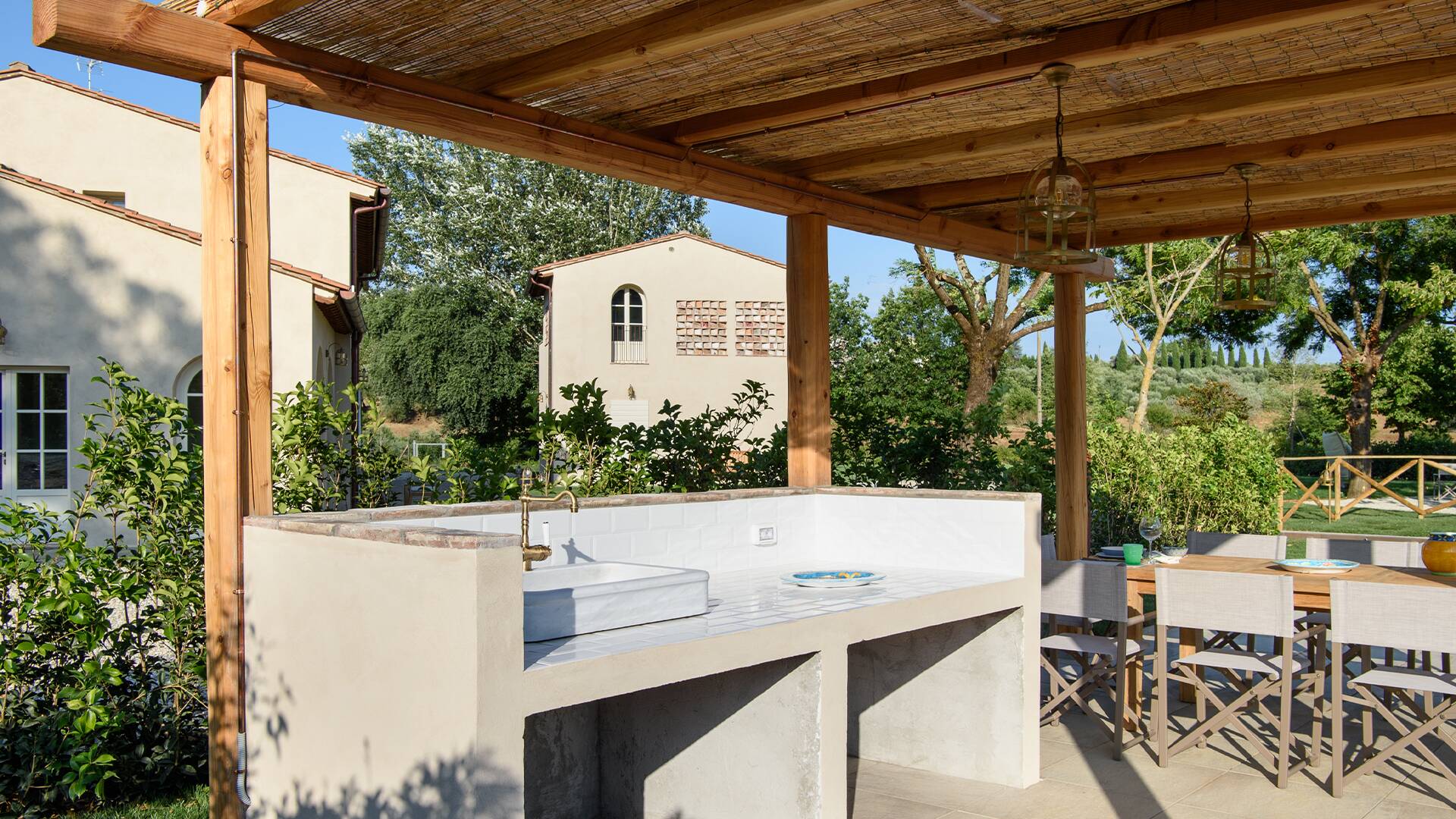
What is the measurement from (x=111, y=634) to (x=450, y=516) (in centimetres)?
142

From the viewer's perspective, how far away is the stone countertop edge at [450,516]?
262cm

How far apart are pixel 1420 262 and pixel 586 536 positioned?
19878mm

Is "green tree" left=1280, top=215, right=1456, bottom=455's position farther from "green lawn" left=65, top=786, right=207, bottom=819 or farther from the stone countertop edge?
"green lawn" left=65, top=786, right=207, bottom=819

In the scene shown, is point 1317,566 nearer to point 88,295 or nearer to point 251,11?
point 251,11

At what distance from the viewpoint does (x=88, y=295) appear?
10.8 meters

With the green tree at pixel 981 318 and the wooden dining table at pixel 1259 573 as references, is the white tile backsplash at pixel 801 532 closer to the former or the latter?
the wooden dining table at pixel 1259 573

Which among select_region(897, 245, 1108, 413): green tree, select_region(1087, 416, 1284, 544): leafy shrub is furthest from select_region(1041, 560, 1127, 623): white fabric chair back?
select_region(897, 245, 1108, 413): green tree

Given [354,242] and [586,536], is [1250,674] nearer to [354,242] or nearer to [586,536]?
[586,536]

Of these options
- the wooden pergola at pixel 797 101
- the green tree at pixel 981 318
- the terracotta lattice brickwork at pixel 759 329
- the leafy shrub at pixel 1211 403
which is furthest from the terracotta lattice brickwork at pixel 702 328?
the wooden pergola at pixel 797 101

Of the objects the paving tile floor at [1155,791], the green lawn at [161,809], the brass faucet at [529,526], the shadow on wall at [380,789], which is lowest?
the paving tile floor at [1155,791]

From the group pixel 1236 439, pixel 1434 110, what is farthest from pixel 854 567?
pixel 1236 439

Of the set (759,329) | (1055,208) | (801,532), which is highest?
(759,329)

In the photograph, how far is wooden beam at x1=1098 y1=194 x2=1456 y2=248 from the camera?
6320 millimetres

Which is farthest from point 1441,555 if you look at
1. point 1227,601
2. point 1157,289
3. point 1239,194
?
point 1157,289
